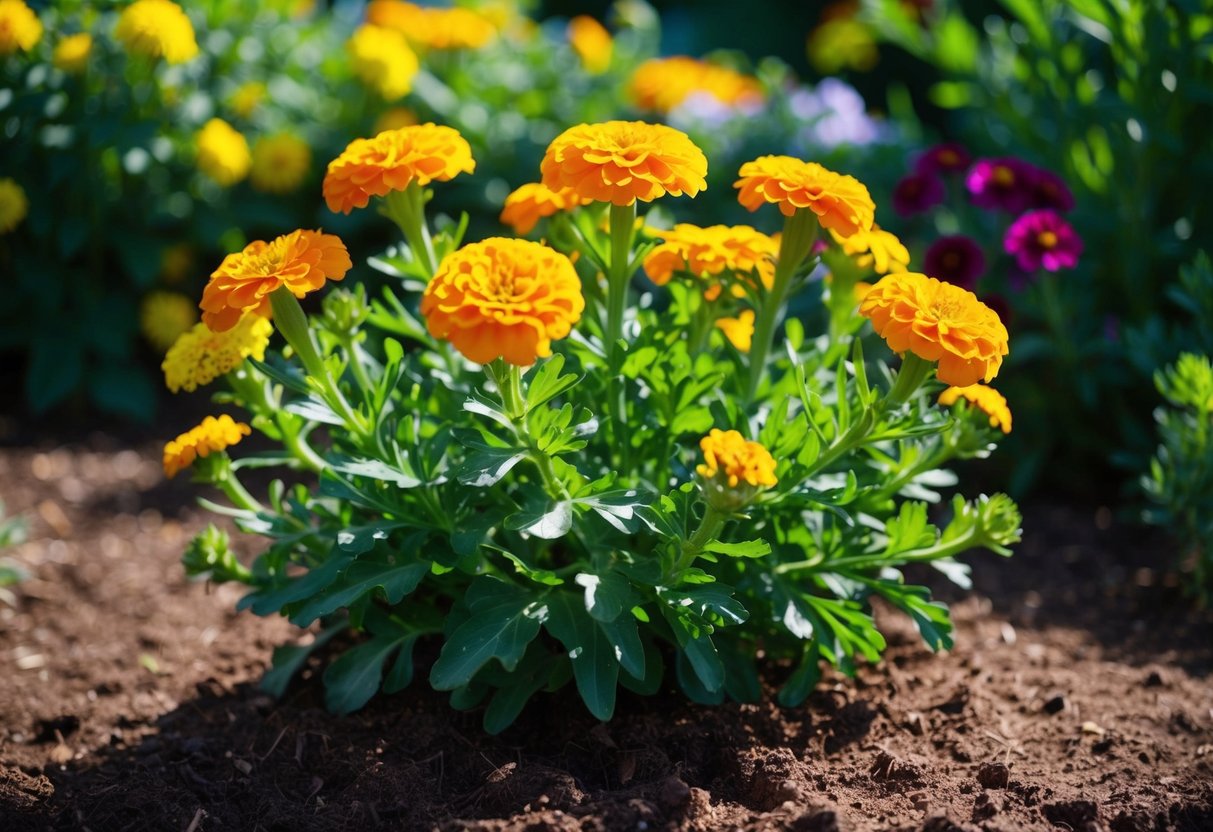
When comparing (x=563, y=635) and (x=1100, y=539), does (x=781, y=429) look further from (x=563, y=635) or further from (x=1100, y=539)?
(x=1100, y=539)

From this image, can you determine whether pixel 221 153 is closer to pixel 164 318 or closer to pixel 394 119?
pixel 164 318

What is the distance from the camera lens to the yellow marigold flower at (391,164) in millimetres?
1931

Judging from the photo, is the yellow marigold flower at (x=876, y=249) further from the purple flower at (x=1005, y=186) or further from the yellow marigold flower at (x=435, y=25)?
the yellow marigold flower at (x=435, y=25)

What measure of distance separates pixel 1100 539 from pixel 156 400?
323cm

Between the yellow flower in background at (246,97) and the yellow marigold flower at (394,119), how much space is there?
441 millimetres

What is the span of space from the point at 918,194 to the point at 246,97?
2.40 m

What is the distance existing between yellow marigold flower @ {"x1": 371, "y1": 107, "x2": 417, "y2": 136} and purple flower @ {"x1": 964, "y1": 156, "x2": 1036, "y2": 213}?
7.04ft

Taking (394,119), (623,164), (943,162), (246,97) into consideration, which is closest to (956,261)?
(943,162)

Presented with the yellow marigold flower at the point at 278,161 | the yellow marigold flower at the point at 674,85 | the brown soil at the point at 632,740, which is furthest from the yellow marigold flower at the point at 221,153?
the yellow marigold flower at the point at 674,85

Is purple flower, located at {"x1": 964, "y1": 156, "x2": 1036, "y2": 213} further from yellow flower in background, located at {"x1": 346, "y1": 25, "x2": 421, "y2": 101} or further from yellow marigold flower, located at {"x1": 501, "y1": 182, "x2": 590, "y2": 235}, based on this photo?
yellow flower in background, located at {"x1": 346, "y1": 25, "x2": 421, "y2": 101}

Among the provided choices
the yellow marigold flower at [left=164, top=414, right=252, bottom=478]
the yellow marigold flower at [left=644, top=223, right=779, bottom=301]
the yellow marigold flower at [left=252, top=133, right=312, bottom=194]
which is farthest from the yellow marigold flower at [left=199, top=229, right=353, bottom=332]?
the yellow marigold flower at [left=252, top=133, right=312, bottom=194]

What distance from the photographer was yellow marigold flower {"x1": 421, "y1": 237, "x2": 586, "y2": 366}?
1.61 meters

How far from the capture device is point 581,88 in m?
4.68

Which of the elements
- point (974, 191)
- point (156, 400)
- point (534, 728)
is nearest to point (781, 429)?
point (534, 728)
